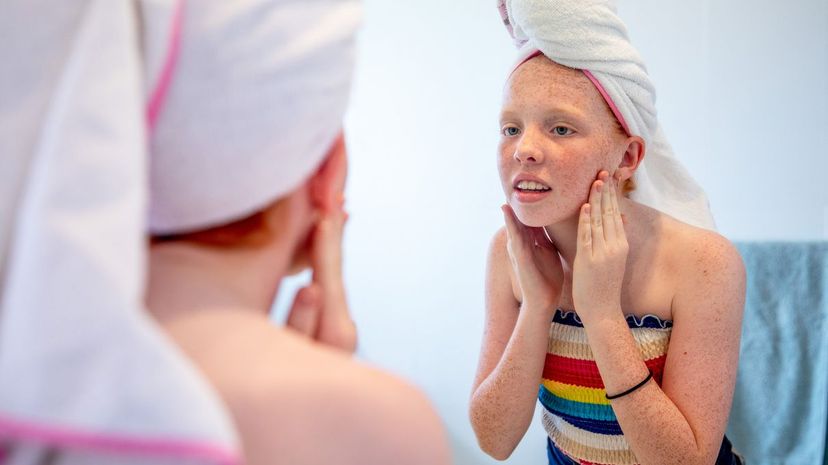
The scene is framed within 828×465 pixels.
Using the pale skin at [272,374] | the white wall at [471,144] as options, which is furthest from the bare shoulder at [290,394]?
the white wall at [471,144]

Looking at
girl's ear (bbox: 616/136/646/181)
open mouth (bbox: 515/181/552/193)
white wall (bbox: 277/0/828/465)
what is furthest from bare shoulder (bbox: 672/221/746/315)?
white wall (bbox: 277/0/828/465)

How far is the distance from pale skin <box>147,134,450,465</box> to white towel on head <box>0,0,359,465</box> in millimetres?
41

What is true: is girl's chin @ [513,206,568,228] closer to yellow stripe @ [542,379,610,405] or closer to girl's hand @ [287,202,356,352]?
yellow stripe @ [542,379,610,405]

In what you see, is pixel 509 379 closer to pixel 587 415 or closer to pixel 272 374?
pixel 587 415

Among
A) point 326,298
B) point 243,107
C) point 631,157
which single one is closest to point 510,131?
point 631,157

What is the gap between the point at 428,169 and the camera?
2.43 meters

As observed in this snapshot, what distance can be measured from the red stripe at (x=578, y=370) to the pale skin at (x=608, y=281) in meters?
0.04

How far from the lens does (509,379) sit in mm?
1126

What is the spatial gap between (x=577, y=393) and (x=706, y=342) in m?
0.23

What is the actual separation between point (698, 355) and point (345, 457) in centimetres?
73

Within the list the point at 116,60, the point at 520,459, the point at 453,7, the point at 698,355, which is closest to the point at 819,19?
the point at 453,7

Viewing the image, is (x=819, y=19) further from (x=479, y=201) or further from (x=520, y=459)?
(x=520, y=459)

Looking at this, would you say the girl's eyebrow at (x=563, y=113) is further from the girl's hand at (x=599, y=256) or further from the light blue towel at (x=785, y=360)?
the light blue towel at (x=785, y=360)

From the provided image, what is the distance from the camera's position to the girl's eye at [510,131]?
111 cm
